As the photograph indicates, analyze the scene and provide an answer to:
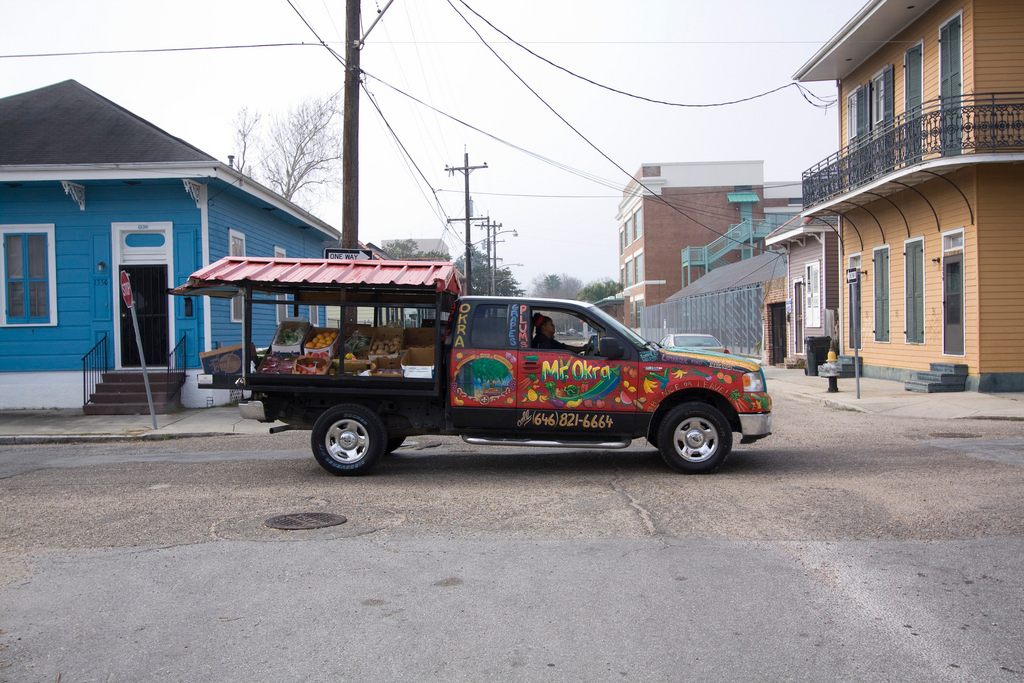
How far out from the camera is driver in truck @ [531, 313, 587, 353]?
32.0 ft

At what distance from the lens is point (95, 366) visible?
57.6 feet

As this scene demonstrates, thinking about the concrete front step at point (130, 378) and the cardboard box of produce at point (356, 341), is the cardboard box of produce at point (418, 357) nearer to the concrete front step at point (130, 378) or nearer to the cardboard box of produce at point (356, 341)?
the cardboard box of produce at point (356, 341)

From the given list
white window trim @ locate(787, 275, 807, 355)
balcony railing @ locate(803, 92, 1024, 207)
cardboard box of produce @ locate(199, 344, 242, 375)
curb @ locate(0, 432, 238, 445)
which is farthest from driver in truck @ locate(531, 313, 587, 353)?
white window trim @ locate(787, 275, 807, 355)

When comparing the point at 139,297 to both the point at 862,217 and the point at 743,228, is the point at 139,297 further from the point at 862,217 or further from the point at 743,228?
the point at 743,228

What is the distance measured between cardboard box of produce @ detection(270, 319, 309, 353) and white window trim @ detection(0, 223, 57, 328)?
1011 centimetres

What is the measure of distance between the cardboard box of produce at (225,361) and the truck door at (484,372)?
2467 millimetres

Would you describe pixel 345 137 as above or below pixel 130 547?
above

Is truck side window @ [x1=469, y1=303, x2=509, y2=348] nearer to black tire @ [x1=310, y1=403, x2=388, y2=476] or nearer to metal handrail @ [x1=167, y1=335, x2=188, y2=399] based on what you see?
black tire @ [x1=310, y1=403, x2=388, y2=476]

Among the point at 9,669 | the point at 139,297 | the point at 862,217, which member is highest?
the point at 862,217

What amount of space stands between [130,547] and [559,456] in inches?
221

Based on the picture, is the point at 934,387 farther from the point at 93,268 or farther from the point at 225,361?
the point at 93,268

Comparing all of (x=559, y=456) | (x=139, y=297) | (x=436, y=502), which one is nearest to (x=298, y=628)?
(x=436, y=502)

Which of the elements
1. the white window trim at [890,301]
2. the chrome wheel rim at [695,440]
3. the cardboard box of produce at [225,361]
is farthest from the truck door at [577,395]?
the white window trim at [890,301]

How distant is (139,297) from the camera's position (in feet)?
58.1
